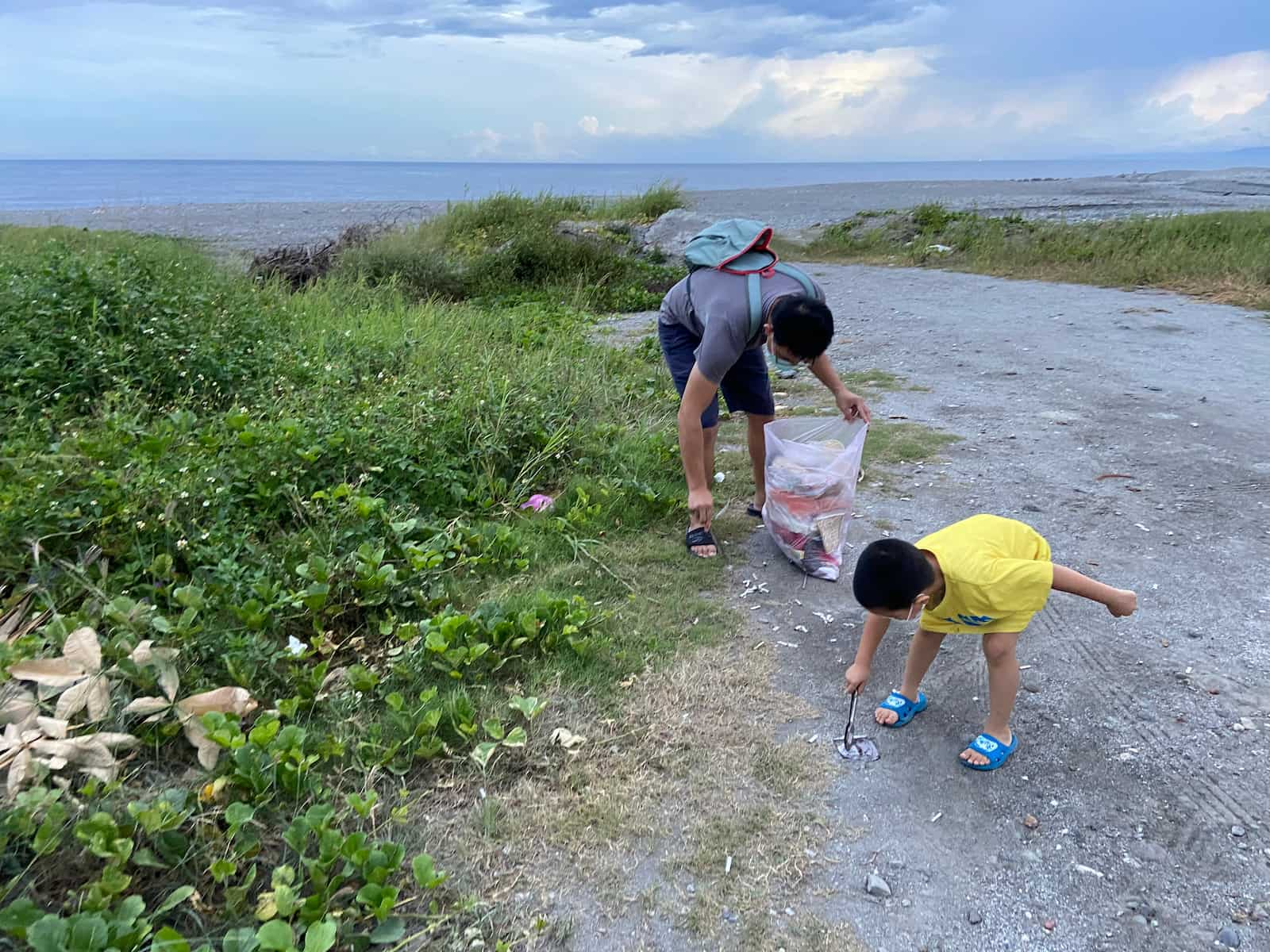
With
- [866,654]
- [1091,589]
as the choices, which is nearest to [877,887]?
[866,654]

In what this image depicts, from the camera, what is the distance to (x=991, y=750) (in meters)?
2.58

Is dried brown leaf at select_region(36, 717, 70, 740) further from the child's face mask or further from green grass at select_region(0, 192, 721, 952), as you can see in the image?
the child's face mask

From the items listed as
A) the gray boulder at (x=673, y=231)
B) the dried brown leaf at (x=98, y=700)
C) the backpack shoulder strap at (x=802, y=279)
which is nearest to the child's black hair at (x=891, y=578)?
the backpack shoulder strap at (x=802, y=279)

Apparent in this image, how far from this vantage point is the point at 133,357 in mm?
4777

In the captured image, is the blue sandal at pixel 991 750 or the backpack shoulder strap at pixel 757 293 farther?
the backpack shoulder strap at pixel 757 293

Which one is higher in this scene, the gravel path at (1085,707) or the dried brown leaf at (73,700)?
the dried brown leaf at (73,700)

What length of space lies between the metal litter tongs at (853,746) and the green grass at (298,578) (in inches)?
26.6

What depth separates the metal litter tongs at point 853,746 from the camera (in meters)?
2.64

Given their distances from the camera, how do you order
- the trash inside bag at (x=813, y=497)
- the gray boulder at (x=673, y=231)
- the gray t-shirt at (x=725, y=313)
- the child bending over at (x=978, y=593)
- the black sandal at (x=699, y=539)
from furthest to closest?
the gray boulder at (x=673, y=231)
the black sandal at (x=699, y=539)
the trash inside bag at (x=813, y=497)
the gray t-shirt at (x=725, y=313)
the child bending over at (x=978, y=593)

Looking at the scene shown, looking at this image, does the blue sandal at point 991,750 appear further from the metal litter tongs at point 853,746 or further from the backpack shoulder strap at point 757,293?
the backpack shoulder strap at point 757,293

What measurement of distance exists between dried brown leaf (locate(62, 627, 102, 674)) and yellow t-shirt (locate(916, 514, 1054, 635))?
7.88ft

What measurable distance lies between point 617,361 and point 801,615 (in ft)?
12.2

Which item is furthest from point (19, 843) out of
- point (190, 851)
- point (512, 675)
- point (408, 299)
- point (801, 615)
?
point (408, 299)

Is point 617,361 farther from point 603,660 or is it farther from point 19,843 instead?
point 19,843
